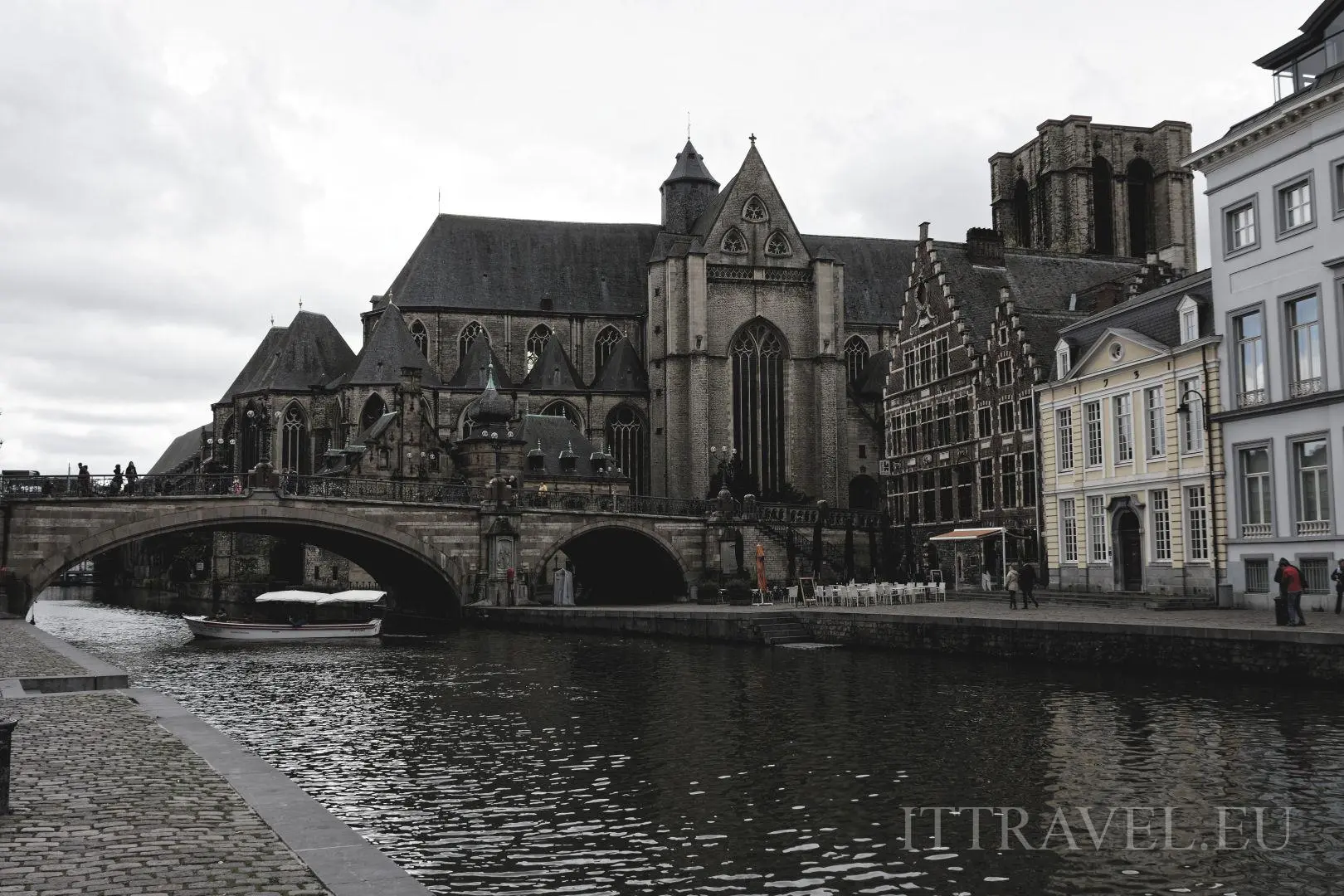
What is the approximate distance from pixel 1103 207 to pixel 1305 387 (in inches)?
1944

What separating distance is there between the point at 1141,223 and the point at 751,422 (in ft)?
85.3

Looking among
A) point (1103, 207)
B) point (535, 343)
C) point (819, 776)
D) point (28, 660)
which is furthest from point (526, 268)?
point (819, 776)

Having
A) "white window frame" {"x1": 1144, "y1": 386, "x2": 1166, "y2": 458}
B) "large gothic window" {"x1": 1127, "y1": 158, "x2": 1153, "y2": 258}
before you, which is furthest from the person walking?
"large gothic window" {"x1": 1127, "y1": 158, "x2": 1153, "y2": 258}

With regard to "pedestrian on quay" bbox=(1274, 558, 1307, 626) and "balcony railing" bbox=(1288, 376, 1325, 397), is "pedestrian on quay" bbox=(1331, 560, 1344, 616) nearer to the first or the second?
"pedestrian on quay" bbox=(1274, 558, 1307, 626)

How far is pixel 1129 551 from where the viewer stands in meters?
35.9

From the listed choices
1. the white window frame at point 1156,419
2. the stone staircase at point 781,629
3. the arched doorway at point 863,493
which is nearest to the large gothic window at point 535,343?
the arched doorway at point 863,493

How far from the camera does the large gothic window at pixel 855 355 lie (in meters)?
77.3

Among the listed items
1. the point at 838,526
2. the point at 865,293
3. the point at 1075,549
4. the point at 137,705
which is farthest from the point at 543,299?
the point at 137,705

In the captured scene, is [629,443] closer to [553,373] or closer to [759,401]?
[553,373]

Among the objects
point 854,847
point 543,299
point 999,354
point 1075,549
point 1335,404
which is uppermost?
point 543,299

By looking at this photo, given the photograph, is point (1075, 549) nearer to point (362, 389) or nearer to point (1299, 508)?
point (1299, 508)

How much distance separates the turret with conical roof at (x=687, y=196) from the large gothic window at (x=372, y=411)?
21.2 metres

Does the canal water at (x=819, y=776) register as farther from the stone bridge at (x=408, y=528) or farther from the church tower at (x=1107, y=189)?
the church tower at (x=1107, y=189)

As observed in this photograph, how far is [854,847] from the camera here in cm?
1020
